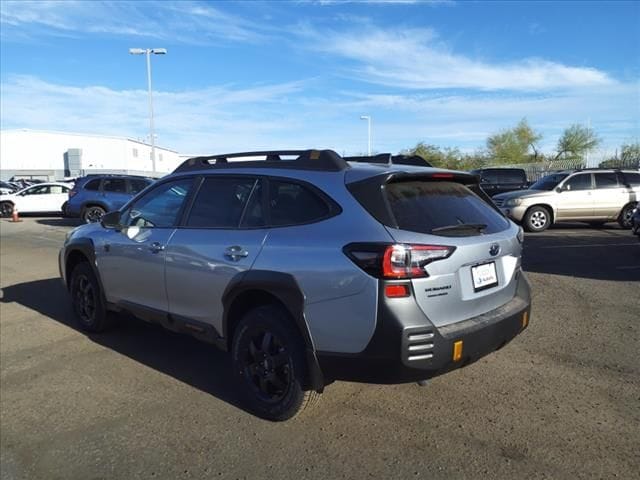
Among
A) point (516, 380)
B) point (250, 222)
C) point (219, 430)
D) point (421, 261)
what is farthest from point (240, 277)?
point (516, 380)

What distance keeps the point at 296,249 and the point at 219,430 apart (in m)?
1.32

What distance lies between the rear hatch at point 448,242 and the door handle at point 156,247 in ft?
6.12

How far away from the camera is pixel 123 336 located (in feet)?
18.6

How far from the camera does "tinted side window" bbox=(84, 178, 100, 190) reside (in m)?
19.0

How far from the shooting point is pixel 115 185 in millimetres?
19344

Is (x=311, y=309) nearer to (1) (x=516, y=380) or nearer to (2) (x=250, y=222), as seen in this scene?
(2) (x=250, y=222)

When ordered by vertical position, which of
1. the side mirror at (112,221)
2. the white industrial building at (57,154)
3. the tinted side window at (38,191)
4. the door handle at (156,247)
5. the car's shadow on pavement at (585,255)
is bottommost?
the car's shadow on pavement at (585,255)

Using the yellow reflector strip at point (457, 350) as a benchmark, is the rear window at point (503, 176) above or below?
above

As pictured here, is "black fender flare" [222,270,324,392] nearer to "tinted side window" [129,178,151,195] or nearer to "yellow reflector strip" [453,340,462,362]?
"yellow reflector strip" [453,340,462,362]

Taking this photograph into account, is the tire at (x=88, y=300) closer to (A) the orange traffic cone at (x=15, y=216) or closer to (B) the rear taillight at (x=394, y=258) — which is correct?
(B) the rear taillight at (x=394, y=258)

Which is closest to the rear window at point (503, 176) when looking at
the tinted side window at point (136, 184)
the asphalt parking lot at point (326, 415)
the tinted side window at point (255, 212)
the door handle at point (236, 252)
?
the tinted side window at point (136, 184)

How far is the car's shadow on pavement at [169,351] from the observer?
4355mm

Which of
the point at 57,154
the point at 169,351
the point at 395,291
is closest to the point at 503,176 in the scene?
the point at 169,351

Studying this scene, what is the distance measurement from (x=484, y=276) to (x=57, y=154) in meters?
82.5
